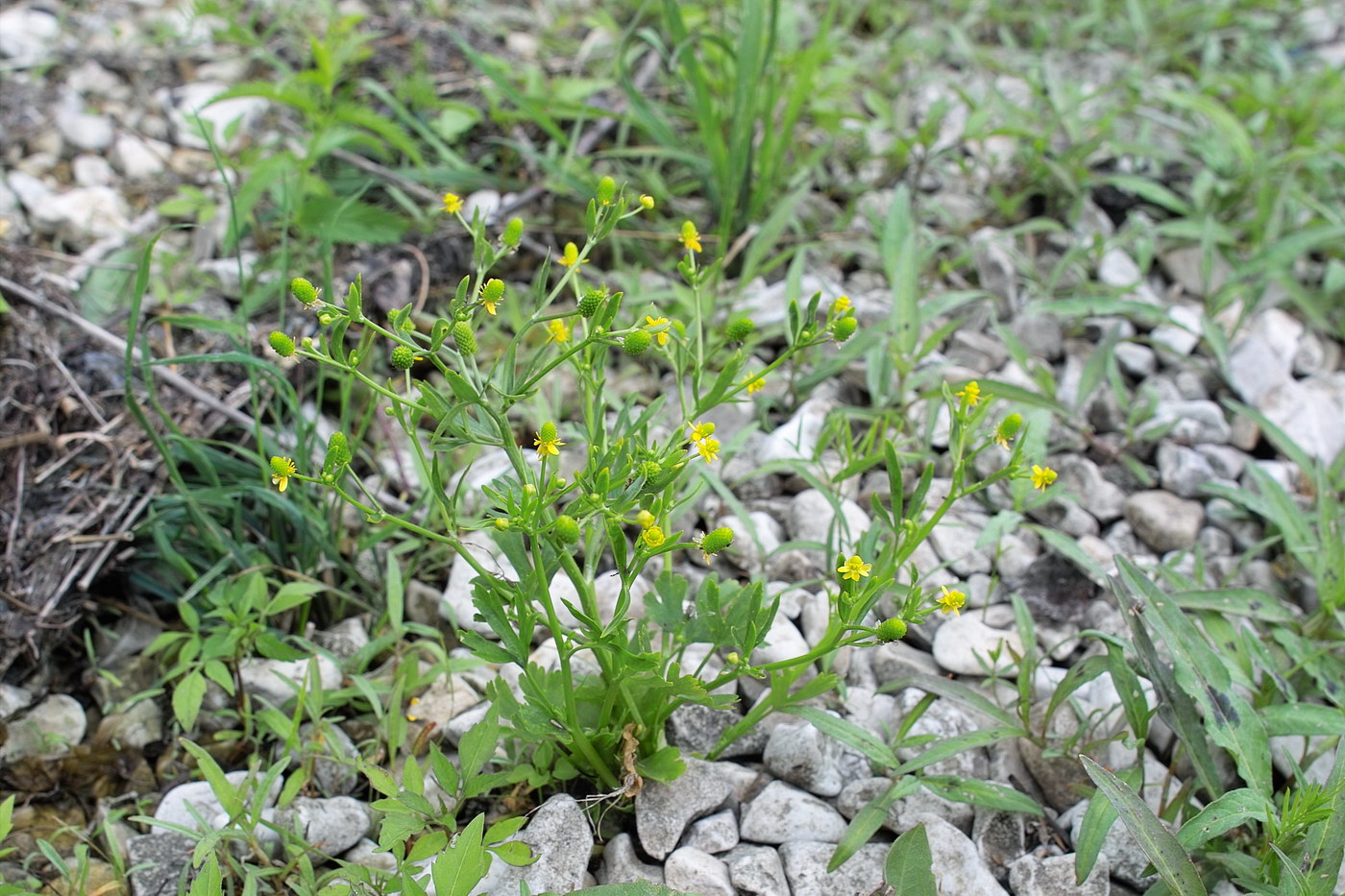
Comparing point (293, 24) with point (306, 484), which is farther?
point (293, 24)

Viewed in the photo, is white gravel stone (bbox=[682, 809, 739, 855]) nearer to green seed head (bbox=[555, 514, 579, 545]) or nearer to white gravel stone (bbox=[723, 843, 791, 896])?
white gravel stone (bbox=[723, 843, 791, 896])

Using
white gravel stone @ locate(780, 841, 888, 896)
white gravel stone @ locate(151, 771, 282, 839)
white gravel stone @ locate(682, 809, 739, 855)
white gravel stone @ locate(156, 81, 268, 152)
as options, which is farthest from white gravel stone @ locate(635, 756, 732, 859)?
white gravel stone @ locate(156, 81, 268, 152)

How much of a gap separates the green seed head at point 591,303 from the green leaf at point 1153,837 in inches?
35.8

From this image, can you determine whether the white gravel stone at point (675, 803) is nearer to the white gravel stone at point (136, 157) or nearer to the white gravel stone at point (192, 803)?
the white gravel stone at point (192, 803)

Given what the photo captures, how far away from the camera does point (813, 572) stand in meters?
2.05

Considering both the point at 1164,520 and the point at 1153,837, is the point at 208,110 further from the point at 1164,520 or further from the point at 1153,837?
the point at 1153,837

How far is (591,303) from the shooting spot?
1361 millimetres

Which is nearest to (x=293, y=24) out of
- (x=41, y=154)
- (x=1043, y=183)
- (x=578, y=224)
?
(x=41, y=154)

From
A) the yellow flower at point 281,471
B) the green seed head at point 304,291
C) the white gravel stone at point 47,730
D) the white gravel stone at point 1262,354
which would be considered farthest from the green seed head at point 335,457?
the white gravel stone at point 1262,354

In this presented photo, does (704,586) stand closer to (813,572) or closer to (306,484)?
(813,572)

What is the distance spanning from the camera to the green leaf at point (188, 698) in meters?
1.75

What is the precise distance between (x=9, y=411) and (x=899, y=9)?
3.04 metres

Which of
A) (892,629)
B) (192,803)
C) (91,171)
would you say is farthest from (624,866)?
(91,171)

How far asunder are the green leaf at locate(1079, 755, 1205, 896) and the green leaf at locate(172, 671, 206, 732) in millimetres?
1405
